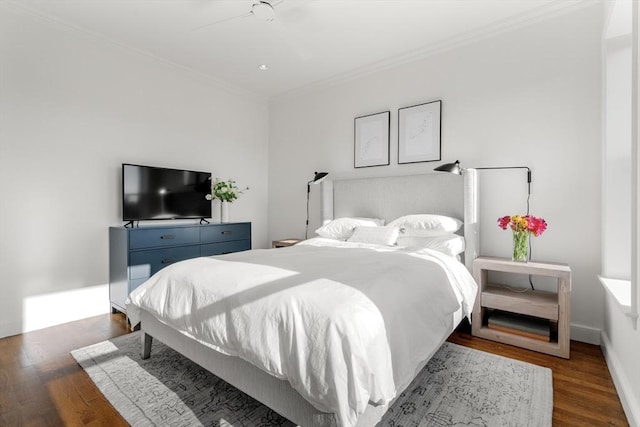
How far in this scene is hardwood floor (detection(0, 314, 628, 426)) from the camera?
5.10 feet

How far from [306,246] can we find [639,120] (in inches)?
89.7

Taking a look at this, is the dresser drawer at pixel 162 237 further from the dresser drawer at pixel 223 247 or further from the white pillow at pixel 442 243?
the white pillow at pixel 442 243

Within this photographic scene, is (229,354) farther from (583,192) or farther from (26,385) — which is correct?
(583,192)

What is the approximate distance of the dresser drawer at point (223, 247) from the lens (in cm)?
356

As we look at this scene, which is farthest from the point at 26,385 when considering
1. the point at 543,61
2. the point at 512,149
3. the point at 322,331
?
the point at 543,61

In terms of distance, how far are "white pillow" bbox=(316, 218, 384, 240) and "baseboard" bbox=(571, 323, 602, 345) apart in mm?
1892

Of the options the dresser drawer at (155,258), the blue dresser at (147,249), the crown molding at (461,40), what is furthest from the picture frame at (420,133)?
the dresser drawer at (155,258)

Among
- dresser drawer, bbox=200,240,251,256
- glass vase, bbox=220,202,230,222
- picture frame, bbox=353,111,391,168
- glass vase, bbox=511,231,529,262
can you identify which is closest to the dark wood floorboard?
glass vase, bbox=511,231,529,262

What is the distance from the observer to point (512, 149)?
2.79 metres

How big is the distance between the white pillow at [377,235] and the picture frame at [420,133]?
0.93 metres

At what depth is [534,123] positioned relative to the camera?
268 cm

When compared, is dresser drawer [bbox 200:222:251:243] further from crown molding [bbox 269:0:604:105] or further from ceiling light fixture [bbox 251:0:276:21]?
ceiling light fixture [bbox 251:0:276:21]

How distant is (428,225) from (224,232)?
2365 millimetres

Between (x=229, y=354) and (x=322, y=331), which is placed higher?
(x=322, y=331)
